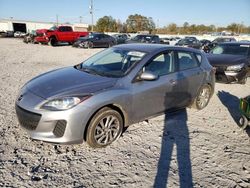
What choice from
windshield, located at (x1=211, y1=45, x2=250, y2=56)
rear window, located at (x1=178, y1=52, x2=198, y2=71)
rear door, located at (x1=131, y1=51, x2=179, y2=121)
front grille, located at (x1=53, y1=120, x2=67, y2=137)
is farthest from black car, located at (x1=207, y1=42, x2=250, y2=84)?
front grille, located at (x1=53, y1=120, x2=67, y2=137)

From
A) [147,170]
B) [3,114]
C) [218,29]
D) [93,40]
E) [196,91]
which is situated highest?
[218,29]

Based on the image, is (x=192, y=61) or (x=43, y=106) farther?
(x=192, y=61)

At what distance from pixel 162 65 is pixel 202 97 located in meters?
1.80

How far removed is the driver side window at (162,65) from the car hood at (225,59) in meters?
→ 4.47

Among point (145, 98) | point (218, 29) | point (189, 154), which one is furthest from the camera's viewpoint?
point (218, 29)

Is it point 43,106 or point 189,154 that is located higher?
point 43,106

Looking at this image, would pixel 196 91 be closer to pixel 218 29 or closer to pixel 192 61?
pixel 192 61

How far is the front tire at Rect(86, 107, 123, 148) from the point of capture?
344 cm

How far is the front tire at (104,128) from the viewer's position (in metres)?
3.44

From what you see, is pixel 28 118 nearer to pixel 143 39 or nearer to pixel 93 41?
pixel 143 39

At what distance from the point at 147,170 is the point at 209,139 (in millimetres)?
1593

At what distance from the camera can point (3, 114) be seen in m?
4.76

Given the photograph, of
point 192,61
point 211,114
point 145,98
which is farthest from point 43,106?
point 211,114

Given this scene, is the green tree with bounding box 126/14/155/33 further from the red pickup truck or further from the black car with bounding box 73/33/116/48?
the black car with bounding box 73/33/116/48
